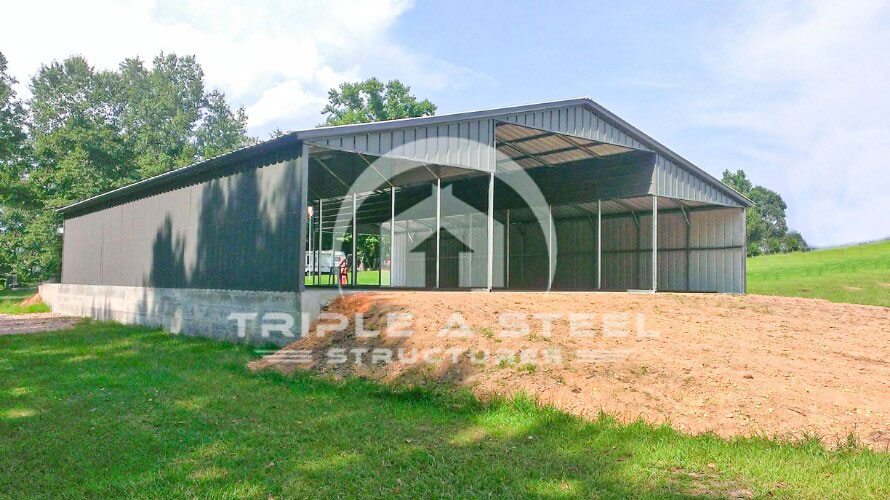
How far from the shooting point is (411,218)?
2573cm

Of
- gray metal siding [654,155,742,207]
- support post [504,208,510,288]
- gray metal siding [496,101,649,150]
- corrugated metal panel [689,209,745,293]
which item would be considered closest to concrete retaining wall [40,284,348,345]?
gray metal siding [496,101,649,150]

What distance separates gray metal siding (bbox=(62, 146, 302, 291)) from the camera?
12.3 m

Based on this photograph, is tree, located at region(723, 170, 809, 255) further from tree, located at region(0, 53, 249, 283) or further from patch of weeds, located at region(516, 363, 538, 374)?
patch of weeds, located at region(516, 363, 538, 374)

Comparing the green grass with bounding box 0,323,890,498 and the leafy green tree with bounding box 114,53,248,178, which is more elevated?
the leafy green tree with bounding box 114,53,248,178

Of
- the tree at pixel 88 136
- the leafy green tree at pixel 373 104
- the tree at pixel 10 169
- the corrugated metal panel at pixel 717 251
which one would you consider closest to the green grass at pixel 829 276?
the corrugated metal panel at pixel 717 251

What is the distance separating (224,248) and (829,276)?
1104 inches

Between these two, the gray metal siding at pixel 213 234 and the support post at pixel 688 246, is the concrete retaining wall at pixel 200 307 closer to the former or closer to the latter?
the gray metal siding at pixel 213 234

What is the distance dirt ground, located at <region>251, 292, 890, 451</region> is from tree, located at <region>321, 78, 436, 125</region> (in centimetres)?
4087

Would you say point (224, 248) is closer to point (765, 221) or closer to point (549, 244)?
point (549, 244)

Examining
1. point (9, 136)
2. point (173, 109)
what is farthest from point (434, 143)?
point (173, 109)

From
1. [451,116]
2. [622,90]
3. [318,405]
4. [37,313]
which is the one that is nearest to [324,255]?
[37,313]

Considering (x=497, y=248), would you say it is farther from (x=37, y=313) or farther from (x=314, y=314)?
(x=37, y=313)

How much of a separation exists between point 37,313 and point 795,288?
2899 centimetres

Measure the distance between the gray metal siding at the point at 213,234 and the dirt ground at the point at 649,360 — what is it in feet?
6.32
